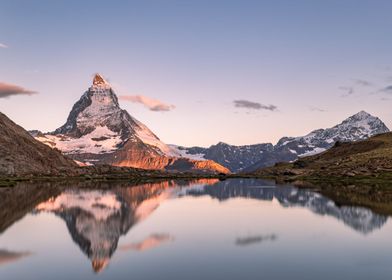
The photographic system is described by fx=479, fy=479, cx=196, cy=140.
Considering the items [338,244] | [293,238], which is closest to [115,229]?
[293,238]

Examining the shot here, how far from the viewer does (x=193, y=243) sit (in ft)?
204

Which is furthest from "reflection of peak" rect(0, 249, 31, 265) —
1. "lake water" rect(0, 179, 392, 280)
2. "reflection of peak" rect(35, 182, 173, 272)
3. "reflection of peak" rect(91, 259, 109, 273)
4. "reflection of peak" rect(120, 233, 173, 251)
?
"reflection of peak" rect(120, 233, 173, 251)

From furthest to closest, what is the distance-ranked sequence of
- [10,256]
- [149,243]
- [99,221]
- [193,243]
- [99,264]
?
1. [99,221]
2. [193,243]
3. [149,243]
4. [10,256]
5. [99,264]

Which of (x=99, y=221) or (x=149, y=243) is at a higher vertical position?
(x=99, y=221)

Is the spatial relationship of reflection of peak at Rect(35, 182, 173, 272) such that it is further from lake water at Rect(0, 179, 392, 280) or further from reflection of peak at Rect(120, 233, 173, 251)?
lake water at Rect(0, 179, 392, 280)

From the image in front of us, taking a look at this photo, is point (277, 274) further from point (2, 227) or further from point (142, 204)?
point (142, 204)

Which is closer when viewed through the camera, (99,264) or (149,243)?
(99,264)

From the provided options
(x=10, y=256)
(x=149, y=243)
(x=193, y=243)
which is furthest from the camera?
(x=193, y=243)

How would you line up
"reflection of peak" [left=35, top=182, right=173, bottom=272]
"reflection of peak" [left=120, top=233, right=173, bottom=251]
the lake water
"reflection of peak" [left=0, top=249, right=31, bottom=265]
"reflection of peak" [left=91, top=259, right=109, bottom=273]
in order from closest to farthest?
the lake water
"reflection of peak" [left=91, top=259, right=109, bottom=273]
"reflection of peak" [left=0, top=249, right=31, bottom=265]
"reflection of peak" [left=35, top=182, right=173, bottom=272]
"reflection of peak" [left=120, top=233, right=173, bottom=251]

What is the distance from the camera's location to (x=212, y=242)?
207ft

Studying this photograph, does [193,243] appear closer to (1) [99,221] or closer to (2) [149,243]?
(2) [149,243]

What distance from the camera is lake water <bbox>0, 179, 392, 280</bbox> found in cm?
4562

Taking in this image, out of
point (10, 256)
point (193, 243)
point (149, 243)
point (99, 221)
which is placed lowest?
point (10, 256)

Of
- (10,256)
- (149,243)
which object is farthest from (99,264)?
(149,243)
